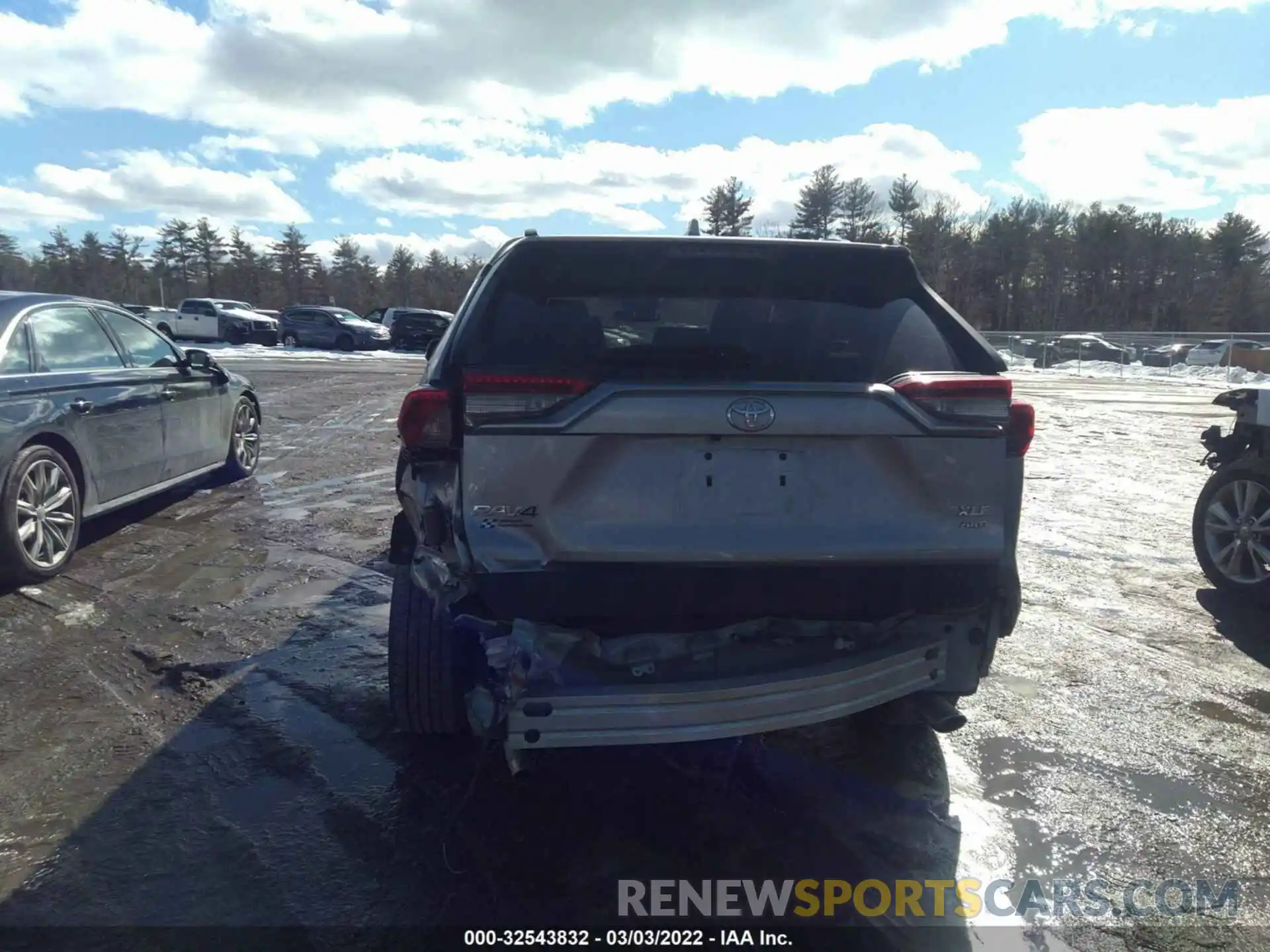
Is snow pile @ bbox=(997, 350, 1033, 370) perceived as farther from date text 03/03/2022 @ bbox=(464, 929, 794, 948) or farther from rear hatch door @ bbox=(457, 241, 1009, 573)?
date text 03/03/2022 @ bbox=(464, 929, 794, 948)

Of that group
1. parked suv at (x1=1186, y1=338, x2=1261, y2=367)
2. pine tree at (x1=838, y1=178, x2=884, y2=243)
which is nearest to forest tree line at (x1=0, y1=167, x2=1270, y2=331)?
pine tree at (x1=838, y1=178, x2=884, y2=243)

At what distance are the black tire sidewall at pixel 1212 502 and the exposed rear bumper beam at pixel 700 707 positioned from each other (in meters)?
3.89

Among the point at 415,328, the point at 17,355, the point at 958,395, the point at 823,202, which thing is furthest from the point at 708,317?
the point at 823,202

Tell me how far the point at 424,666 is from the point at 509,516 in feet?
2.88

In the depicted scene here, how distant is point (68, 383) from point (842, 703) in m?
5.38

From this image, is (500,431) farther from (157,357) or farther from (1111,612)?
(157,357)

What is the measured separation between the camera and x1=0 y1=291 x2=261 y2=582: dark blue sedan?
5.38 m

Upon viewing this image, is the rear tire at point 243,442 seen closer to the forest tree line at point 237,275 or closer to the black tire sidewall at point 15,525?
the black tire sidewall at point 15,525

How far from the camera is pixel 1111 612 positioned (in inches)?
214

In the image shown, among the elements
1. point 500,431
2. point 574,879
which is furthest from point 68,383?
point 574,879

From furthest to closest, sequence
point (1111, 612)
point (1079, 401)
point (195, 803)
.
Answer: point (1079, 401)
point (1111, 612)
point (195, 803)

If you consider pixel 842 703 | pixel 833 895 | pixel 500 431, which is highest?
pixel 500 431

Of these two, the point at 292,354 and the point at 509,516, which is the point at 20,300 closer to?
the point at 509,516

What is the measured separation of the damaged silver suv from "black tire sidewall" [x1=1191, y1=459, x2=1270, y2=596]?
3.48 metres
